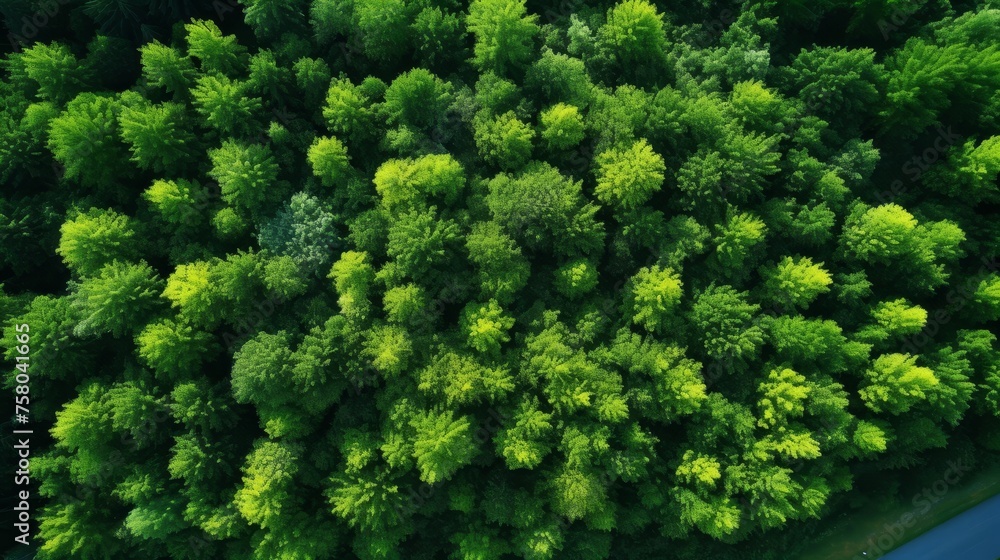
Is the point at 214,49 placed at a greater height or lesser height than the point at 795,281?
greater

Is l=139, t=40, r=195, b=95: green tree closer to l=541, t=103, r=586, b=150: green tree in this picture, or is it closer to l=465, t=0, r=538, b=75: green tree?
l=465, t=0, r=538, b=75: green tree

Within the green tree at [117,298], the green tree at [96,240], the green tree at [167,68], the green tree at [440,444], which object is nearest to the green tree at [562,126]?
the green tree at [440,444]

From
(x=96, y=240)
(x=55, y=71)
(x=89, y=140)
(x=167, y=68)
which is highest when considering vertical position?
(x=167, y=68)

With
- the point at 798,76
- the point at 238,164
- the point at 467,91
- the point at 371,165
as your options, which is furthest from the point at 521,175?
the point at 798,76

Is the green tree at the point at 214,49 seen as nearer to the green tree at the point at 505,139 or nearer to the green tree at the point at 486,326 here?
the green tree at the point at 505,139

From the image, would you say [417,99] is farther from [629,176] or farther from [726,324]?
[726,324]

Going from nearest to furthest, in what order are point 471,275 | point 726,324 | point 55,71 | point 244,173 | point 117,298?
point 117,298, point 244,173, point 726,324, point 55,71, point 471,275

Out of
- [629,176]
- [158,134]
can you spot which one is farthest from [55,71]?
[629,176]

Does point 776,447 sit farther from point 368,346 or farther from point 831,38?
point 831,38

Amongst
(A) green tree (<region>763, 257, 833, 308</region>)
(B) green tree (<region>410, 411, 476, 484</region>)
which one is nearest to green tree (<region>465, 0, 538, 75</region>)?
(A) green tree (<region>763, 257, 833, 308</region>)
